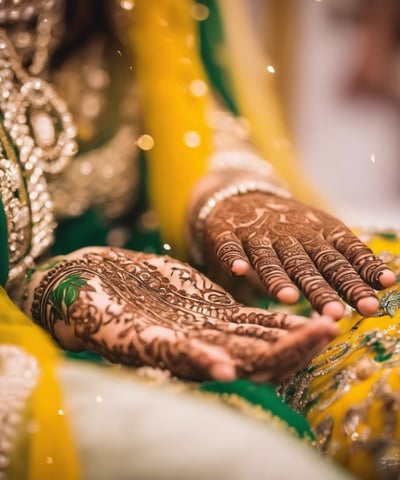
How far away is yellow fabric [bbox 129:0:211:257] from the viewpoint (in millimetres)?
736

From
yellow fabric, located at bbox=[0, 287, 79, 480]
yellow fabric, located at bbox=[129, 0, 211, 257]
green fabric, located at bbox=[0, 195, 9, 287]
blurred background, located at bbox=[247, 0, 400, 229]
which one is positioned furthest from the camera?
blurred background, located at bbox=[247, 0, 400, 229]

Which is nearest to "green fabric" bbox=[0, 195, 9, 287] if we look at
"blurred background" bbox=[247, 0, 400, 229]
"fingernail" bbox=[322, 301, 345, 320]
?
"fingernail" bbox=[322, 301, 345, 320]

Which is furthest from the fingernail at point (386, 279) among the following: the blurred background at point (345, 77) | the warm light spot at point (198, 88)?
the blurred background at point (345, 77)

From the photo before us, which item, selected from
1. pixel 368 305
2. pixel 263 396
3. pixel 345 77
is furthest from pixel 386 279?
pixel 345 77

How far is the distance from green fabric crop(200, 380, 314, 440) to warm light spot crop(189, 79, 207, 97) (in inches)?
16.6

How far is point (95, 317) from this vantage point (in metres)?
0.45

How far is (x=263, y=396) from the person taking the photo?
0.41 meters

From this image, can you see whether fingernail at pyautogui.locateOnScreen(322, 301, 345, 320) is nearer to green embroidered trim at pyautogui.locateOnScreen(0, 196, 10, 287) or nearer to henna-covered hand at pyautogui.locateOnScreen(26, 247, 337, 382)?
henna-covered hand at pyautogui.locateOnScreen(26, 247, 337, 382)

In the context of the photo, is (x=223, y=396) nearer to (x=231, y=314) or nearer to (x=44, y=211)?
(x=231, y=314)

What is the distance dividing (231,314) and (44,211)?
226 mm

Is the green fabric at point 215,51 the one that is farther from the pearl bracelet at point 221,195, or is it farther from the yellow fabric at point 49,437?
the yellow fabric at point 49,437

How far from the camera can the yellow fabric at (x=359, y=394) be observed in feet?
1.36

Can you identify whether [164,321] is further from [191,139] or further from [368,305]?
[191,139]

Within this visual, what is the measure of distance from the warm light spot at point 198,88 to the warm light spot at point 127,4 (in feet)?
0.35
